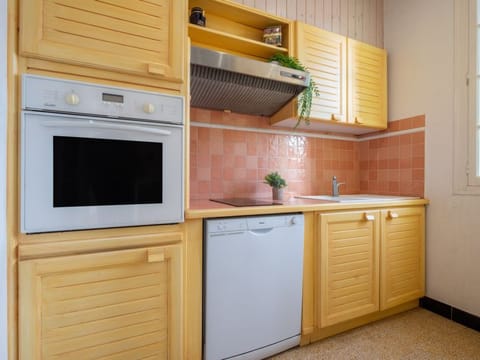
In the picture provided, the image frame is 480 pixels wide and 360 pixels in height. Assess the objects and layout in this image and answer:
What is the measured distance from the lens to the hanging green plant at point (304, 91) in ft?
5.90

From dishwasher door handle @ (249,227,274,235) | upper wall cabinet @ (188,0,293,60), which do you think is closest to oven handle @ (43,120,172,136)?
dishwasher door handle @ (249,227,274,235)

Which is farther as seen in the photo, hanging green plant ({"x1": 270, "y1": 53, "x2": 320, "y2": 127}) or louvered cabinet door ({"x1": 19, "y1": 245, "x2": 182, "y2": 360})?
hanging green plant ({"x1": 270, "y1": 53, "x2": 320, "y2": 127})

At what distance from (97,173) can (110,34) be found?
0.59 m

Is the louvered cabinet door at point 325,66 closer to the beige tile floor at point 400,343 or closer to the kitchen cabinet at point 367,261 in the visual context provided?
the kitchen cabinet at point 367,261

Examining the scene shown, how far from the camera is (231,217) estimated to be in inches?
54.1

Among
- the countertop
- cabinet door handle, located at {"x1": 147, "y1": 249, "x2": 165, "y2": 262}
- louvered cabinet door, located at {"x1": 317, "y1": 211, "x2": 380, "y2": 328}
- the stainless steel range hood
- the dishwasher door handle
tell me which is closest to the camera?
cabinet door handle, located at {"x1": 147, "y1": 249, "x2": 165, "y2": 262}

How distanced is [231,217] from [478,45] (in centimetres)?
206

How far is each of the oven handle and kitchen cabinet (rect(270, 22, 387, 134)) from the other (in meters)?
1.08

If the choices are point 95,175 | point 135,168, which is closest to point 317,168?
point 135,168

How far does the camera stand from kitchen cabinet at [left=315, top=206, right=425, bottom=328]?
64.5 inches

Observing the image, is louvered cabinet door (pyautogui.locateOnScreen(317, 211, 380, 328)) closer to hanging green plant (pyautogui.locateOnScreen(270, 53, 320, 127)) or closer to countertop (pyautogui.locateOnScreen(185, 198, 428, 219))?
countertop (pyautogui.locateOnScreen(185, 198, 428, 219))

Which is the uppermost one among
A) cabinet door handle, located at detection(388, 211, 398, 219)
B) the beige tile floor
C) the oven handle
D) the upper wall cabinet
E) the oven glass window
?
the upper wall cabinet

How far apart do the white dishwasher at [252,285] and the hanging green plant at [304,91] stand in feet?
2.51

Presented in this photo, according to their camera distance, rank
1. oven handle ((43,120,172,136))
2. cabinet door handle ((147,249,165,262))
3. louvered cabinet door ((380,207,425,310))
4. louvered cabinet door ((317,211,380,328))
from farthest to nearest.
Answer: louvered cabinet door ((380,207,425,310))
louvered cabinet door ((317,211,380,328))
cabinet door handle ((147,249,165,262))
oven handle ((43,120,172,136))
